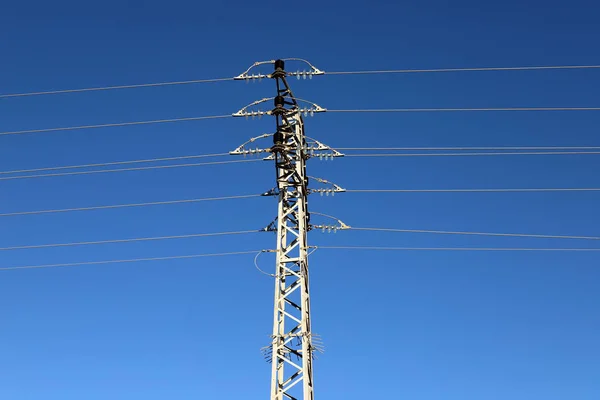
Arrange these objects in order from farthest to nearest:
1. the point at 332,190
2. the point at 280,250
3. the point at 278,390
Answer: the point at 332,190, the point at 280,250, the point at 278,390

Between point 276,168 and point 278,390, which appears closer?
point 278,390

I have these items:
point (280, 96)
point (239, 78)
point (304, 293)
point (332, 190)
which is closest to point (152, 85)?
point (239, 78)

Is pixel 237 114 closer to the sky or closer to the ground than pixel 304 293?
closer to the sky

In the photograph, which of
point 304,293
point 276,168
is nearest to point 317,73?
point 276,168

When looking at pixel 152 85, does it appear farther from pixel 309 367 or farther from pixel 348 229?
pixel 309 367

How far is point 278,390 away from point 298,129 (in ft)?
30.0

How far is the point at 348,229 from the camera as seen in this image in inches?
1065

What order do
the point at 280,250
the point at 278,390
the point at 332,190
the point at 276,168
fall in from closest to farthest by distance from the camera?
the point at 278,390, the point at 280,250, the point at 276,168, the point at 332,190

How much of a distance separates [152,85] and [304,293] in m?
10.9

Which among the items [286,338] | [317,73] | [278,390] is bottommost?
[278,390]

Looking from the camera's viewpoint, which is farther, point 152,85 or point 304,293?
point 152,85

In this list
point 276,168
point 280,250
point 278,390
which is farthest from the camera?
point 276,168

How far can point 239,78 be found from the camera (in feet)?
86.6

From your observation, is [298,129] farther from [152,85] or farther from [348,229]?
[152,85]
